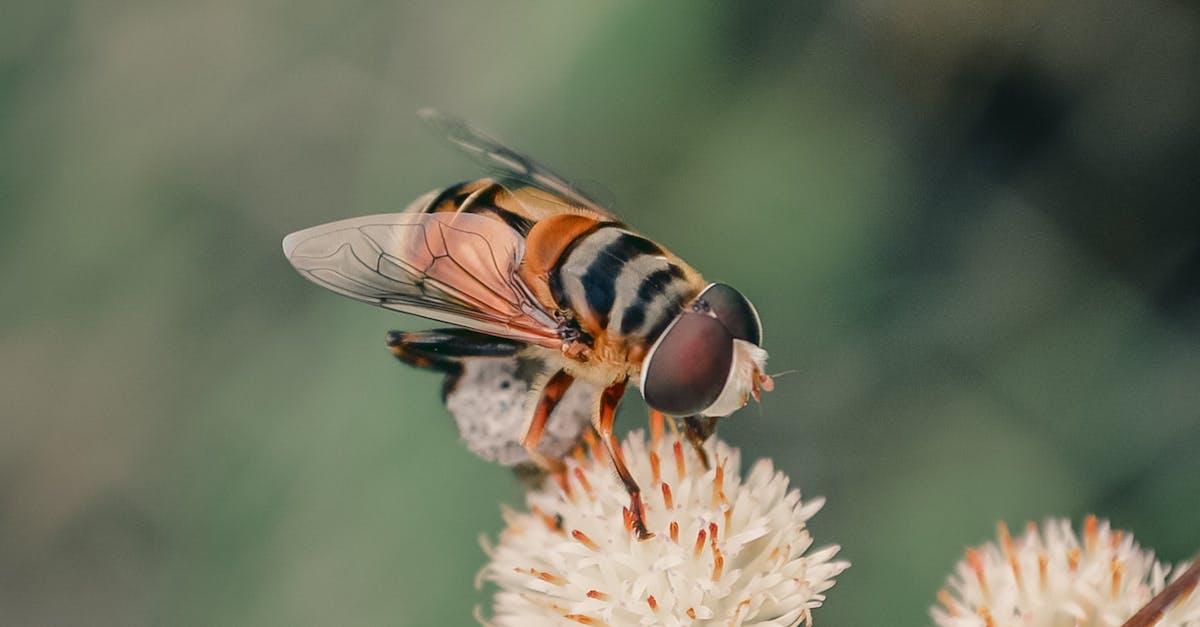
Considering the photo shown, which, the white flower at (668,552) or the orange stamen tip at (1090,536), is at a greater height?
the orange stamen tip at (1090,536)

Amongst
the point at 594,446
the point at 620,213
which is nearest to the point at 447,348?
the point at 594,446

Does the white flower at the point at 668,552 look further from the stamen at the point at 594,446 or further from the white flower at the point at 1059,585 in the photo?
the white flower at the point at 1059,585

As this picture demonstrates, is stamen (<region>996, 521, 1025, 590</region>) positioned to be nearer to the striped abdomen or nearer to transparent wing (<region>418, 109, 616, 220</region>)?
the striped abdomen

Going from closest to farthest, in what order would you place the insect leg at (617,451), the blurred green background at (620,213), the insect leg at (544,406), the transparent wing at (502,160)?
1. the insect leg at (617,451)
2. the insect leg at (544,406)
3. the transparent wing at (502,160)
4. the blurred green background at (620,213)

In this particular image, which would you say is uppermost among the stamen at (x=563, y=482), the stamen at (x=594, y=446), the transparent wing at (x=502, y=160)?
the transparent wing at (x=502, y=160)

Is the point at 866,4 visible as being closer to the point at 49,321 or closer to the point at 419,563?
the point at 419,563

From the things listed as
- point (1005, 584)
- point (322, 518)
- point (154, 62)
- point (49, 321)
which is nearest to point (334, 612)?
point (322, 518)

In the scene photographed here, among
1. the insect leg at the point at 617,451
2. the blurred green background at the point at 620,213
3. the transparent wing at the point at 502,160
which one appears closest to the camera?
the insect leg at the point at 617,451

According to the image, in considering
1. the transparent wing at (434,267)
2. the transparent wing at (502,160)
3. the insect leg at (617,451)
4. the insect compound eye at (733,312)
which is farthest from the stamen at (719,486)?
the transparent wing at (502,160)
